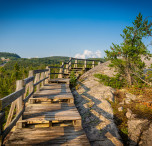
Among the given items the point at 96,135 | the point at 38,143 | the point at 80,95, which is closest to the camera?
the point at 38,143

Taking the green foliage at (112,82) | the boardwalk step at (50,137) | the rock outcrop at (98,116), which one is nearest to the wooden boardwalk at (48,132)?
the boardwalk step at (50,137)

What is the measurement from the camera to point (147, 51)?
6.02 m

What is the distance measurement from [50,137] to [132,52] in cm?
598

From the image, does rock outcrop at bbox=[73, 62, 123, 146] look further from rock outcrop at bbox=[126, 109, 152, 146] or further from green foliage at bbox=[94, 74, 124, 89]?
rock outcrop at bbox=[126, 109, 152, 146]

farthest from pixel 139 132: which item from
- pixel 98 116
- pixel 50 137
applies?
pixel 50 137

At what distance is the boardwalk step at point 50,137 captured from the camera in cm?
241

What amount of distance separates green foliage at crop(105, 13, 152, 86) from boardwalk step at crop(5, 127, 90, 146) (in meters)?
4.68

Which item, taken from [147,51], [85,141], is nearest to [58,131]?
[85,141]

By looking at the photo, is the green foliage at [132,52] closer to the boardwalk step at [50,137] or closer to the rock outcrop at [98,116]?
the rock outcrop at [98,116]

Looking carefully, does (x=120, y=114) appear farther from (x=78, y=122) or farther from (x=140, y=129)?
(x=78, y=122)

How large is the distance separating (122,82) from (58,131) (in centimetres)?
541

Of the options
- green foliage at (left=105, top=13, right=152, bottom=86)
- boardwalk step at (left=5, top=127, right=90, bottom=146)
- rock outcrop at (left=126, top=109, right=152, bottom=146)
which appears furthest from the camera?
green foliage at (left=105, top=13, right=152, bottom=86)

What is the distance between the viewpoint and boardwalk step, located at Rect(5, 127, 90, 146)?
7.90 feet

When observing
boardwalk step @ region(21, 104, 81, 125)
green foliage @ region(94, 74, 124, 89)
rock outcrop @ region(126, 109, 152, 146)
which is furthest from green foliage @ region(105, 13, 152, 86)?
boardwalk step @ region(21, 104, 81, 125)
